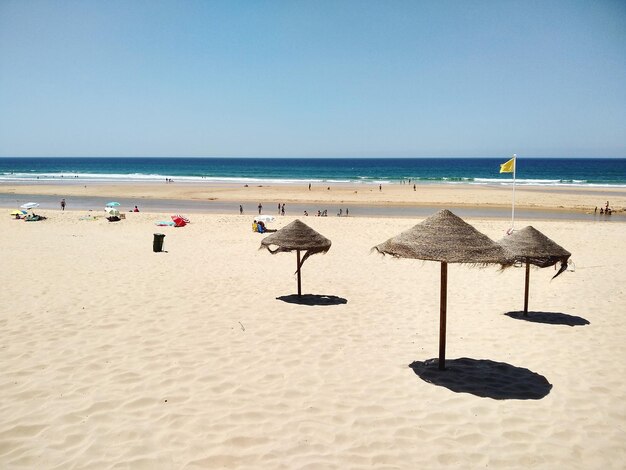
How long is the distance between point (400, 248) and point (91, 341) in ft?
17.3

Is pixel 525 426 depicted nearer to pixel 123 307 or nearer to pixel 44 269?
pixel 123 307

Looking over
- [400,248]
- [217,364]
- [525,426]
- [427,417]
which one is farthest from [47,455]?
[525,426]

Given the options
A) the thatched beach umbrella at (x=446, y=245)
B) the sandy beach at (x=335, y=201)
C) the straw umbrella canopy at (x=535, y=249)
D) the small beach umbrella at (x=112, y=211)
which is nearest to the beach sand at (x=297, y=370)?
the straw umbrella canopy at (x=535, y=249)

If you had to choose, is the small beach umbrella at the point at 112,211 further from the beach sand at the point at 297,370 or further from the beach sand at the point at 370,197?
the beach sand at the point at 370,197

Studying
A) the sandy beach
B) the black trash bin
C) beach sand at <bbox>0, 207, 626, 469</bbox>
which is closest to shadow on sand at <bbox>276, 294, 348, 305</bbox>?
beach sand at <bbox>0, 207, 626, 469</bbox>

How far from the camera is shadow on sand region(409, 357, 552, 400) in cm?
595

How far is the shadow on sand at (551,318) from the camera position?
8836mm

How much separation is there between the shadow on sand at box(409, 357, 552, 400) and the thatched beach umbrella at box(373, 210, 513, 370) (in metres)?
0.52

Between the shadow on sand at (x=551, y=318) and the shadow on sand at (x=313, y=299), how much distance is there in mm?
3634

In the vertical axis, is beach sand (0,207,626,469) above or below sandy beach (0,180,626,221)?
below

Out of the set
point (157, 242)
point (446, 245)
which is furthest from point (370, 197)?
point (446, 245)

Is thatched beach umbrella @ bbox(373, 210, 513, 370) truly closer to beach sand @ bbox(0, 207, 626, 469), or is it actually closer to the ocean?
beach sand @ bbox(0, 207, 626, 469)

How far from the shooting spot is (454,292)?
1109 cm

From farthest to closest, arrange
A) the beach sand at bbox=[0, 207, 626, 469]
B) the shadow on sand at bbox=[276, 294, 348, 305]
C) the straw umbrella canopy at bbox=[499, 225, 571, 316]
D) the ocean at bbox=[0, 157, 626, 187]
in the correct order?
the ocean at bbox=[0, 157, 626, 187], the shadow on sand at bbox=[276, 294, 348, 305], the straw umbrella canopy at bbox=[499, 225, 571, 316], the beach sand at bbox=[0, 207, 626, 469]
